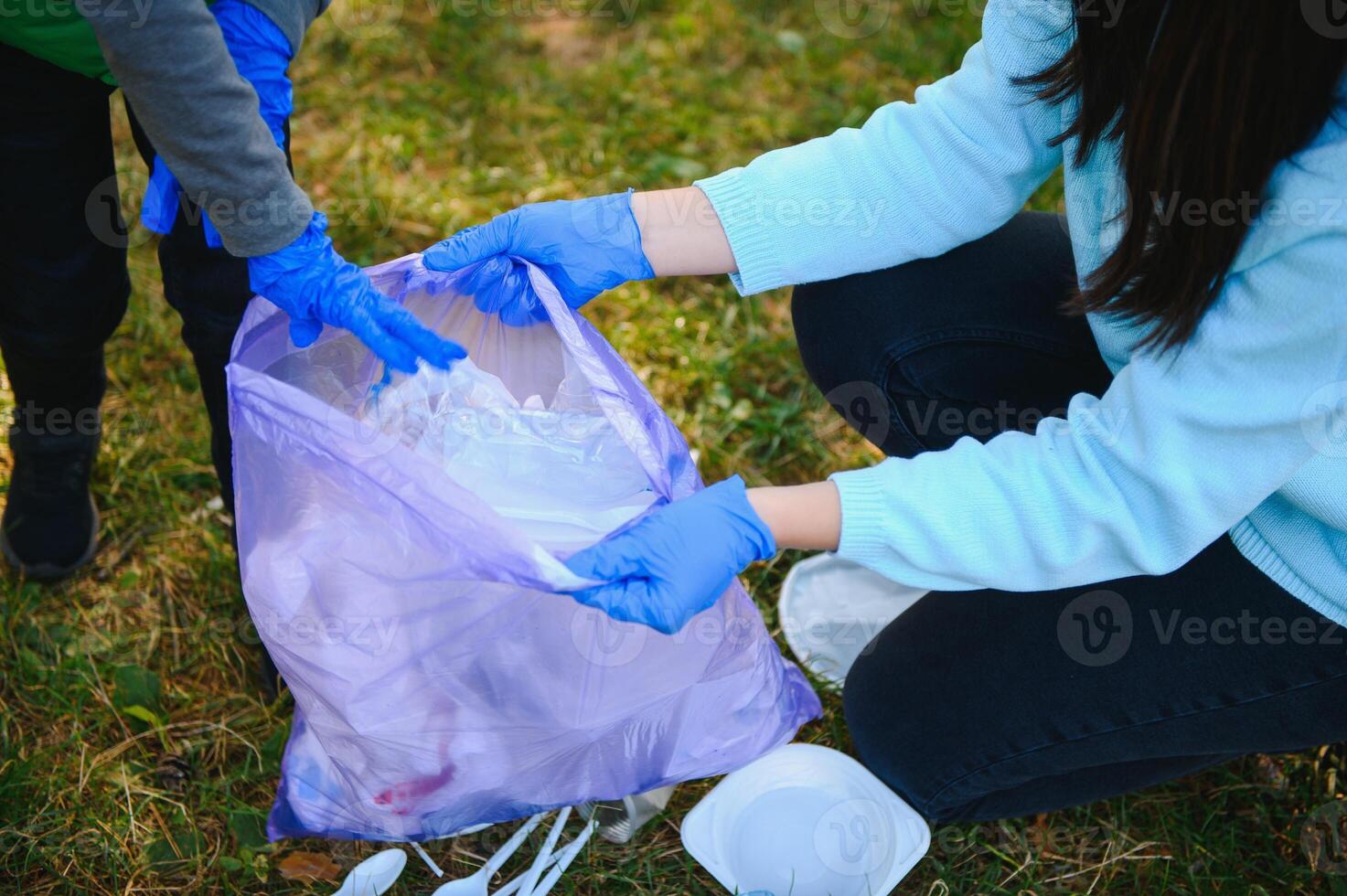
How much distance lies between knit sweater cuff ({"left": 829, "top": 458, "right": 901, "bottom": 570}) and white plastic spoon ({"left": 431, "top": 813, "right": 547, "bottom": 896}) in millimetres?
428

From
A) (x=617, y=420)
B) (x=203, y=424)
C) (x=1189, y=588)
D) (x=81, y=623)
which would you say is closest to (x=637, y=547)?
(x=617, y=420)

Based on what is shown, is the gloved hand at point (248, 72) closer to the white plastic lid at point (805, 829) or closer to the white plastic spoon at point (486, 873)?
the white plastic spoon at point (486, 873)

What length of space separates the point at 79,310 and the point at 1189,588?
115 cm

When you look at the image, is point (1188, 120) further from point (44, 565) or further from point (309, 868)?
point (44, 565)

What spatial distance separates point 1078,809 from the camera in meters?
1.24

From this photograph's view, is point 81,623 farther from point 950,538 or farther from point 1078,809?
point 1078,809

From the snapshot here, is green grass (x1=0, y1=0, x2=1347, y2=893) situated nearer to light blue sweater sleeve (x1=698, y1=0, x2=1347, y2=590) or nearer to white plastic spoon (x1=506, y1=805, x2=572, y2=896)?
white plastic spoon (x1=506, y1=805, x2=572, y2=896)

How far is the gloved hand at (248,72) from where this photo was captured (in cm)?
88

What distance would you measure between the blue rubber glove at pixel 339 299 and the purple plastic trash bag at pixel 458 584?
35mm

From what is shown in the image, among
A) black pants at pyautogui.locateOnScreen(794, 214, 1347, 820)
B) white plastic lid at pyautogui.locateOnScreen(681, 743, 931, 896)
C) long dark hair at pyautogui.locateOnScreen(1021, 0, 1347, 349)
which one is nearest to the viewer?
long dark hair at pyautogui.locateOnScreen(1021, 0, 1347, 349)

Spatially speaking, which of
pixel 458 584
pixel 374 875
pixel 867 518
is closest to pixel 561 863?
pixel 374 875

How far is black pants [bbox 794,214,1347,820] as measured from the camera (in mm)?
995

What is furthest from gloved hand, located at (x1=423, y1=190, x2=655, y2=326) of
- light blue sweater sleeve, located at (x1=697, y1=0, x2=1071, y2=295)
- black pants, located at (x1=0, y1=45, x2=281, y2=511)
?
black pants, located at (x1=0, y1=45, x2=281, y2=511)

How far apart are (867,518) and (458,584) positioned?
0.34 metres
